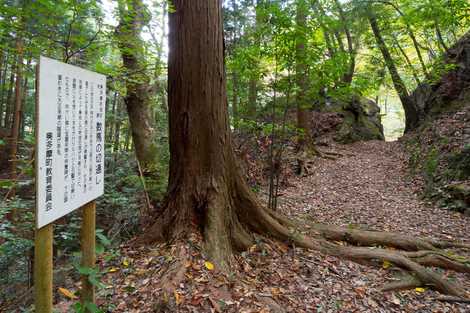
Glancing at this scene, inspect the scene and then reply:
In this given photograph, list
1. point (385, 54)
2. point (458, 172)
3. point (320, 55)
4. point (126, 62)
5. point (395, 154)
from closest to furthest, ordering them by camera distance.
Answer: point (320, 55) → point (126, 62) → point (458, 172) → point (395, 154) → point (385, 54)

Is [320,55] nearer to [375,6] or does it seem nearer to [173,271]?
[173,271]

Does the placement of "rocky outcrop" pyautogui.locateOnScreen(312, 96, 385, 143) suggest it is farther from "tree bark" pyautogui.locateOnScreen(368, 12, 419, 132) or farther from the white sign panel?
the white sign panel

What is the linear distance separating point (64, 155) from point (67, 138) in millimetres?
102

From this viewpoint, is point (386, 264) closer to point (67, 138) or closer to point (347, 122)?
point (67, 138)

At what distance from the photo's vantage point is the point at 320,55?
5000 mm

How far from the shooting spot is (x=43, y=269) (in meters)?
1.69

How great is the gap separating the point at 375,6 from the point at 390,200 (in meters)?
7.76

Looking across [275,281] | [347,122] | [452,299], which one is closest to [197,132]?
A: [275,281]

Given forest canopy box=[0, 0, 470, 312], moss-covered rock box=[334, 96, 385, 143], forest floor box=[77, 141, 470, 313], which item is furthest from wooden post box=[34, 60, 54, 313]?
moss-covered rock box=[334, 96, 385, 143]

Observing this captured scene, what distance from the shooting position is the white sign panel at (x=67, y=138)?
60.7 inches

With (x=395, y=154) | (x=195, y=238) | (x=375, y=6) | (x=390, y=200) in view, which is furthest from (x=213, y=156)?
(x=375, y=6)

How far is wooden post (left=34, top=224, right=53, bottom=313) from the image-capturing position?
5.43 feet

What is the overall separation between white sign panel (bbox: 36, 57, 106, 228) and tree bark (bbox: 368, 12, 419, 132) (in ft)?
38.5

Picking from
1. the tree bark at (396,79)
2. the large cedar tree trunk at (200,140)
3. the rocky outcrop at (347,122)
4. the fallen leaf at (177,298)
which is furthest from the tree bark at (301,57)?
the rocky outcrop at (347,122)
